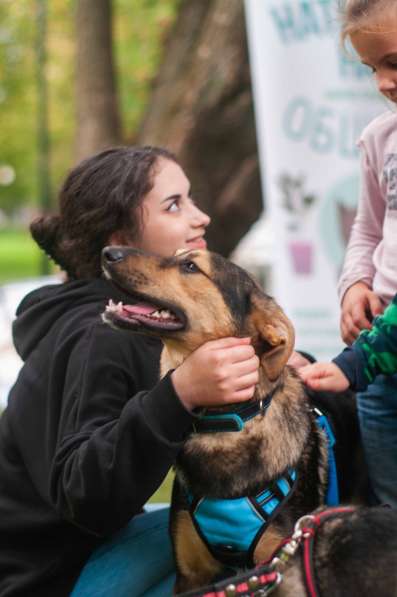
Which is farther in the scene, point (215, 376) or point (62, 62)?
point (62, 62)

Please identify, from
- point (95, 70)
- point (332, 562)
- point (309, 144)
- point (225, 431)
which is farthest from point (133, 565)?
point (95, 70)

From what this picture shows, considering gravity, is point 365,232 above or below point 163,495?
above

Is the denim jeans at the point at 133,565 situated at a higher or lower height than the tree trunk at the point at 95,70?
lower

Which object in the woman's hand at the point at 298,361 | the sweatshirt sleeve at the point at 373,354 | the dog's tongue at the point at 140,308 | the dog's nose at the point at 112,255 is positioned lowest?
the woman's hand at the point at 298,361

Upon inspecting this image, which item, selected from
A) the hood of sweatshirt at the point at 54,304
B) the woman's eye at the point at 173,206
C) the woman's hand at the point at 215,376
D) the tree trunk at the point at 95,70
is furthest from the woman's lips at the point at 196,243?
the tree trunk at the point at 95,70

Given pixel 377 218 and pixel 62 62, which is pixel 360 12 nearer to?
pixel 377 218

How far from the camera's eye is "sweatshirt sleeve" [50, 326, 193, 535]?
2.54 meters

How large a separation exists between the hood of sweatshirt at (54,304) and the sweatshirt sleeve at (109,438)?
266 mm

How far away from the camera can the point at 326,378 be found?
2830 millimetres

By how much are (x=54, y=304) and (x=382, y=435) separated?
1.24m

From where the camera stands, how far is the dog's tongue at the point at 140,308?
8.96 feet

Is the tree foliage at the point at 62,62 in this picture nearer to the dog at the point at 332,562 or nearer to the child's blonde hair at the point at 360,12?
the child's blonde hair at the point at 360,12

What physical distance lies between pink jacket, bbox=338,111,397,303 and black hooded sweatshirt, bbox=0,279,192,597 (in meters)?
0.81

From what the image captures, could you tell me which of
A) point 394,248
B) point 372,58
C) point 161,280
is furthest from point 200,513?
point 372,58
